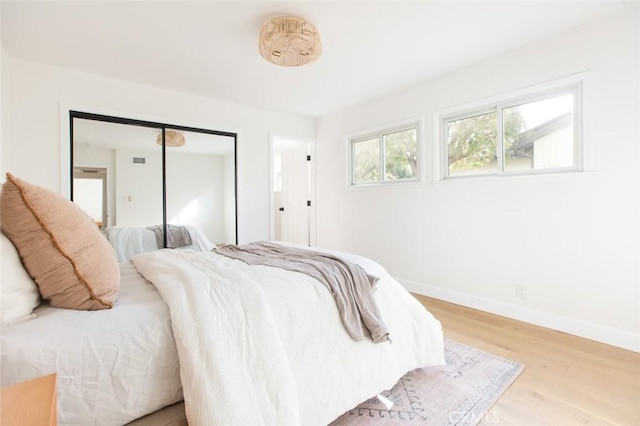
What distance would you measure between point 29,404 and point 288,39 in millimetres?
2150

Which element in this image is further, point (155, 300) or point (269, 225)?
point (269, 225)

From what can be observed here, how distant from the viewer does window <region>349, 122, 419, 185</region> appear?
3.47 meters

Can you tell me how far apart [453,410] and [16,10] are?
145 inches

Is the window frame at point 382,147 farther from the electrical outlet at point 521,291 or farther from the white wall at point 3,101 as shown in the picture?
the white wall at point 3,101

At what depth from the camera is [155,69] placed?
2.79 m

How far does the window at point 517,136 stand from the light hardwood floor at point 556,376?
1.38m

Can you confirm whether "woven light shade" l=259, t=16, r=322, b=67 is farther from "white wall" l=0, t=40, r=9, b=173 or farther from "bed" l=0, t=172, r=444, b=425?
"white wall" l=0, t=40, r=9, b=173

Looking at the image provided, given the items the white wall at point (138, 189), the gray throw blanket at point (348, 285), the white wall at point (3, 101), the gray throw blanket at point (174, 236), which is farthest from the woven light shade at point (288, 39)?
the gray throw blanket at point (174, 236)

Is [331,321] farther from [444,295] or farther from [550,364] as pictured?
[444,295]

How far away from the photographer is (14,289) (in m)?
0.90

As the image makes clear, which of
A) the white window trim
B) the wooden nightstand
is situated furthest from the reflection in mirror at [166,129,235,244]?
the wooden nightstand

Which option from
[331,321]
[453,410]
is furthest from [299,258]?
[453,410]

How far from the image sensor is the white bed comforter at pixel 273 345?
0.91 metres

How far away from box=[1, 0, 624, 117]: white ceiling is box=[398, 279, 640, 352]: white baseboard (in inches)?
91.7
